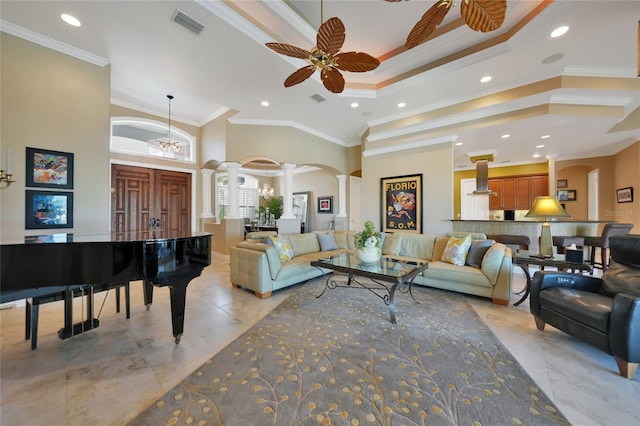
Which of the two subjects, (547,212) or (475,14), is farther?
(547,212)

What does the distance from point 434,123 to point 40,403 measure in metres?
6.22

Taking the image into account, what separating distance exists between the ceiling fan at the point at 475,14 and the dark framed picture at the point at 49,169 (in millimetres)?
4709

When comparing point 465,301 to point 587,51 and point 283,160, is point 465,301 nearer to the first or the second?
point 587,51

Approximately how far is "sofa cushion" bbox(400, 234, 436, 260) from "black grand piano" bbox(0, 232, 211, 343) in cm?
361

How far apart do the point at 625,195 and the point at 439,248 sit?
5.47 meters

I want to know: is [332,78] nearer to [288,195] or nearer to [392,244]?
[392,244]

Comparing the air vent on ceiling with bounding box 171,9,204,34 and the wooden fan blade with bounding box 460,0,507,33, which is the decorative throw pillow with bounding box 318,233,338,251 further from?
the wooden fan blade with bounding box 460,0,507,33

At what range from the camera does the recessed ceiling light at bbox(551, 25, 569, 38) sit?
268 cm

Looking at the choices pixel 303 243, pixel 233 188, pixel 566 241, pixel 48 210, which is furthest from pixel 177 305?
pixel 566 241

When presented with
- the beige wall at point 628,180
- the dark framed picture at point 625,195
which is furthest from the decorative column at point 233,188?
the dark framed picture at point 625,195

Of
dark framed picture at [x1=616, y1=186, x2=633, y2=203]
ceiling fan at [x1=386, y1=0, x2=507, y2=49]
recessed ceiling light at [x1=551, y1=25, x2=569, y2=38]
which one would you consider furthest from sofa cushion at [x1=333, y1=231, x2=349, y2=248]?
dark framed picture at [x1=616, y1=186, x2=633, y2=203]

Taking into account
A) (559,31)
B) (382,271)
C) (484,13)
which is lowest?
(382,271)

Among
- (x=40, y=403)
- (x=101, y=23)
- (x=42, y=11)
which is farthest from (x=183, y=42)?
(x=40, y=403)

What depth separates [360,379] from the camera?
1.72m
